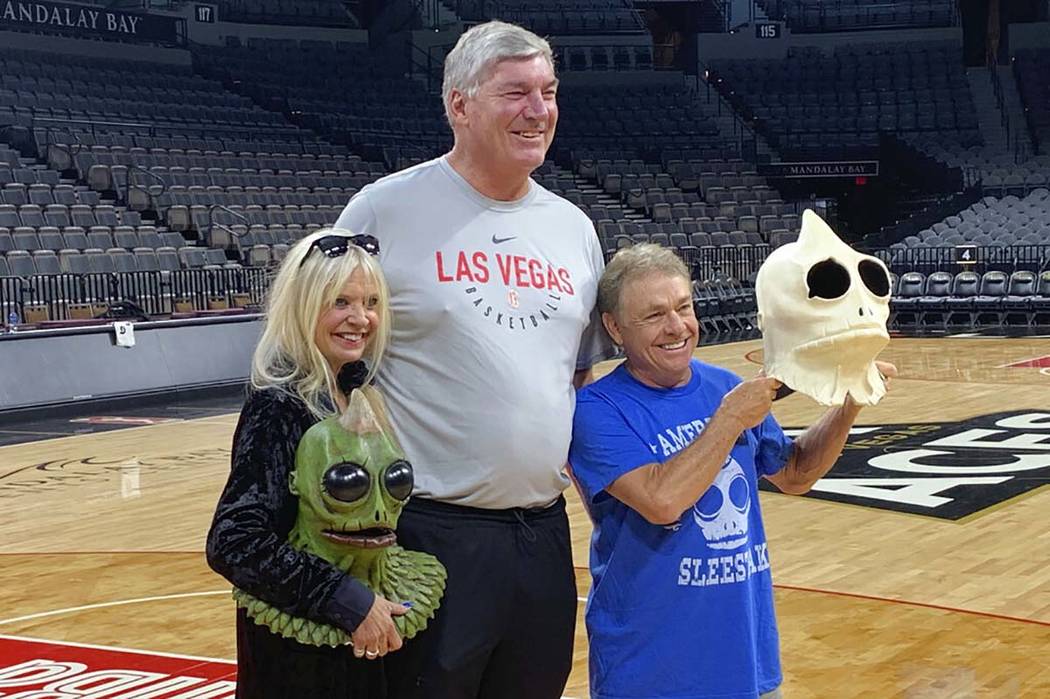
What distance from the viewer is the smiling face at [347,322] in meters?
→ 2.14

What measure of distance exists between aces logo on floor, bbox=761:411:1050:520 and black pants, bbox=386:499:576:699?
4.60 metres

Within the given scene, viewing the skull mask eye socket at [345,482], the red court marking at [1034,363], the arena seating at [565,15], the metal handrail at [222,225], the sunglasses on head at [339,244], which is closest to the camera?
the skull mask eye socket at [345,482]

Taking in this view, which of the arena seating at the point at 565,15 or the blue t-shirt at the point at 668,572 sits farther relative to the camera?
the arena seating at the point at 565,15

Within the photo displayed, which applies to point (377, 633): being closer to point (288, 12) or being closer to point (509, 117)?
point (509, 117)

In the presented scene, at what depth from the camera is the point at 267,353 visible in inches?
84.5

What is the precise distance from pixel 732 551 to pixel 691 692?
9.1 inches

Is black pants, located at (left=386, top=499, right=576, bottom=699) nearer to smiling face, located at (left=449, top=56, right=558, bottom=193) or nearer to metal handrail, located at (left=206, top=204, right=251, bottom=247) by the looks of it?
smiling face, located at (left=449, top=56, right=558, bottom=193)

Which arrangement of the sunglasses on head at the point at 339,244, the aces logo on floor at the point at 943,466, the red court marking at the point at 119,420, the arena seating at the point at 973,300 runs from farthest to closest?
the arena seating at the point at 973,300 → the red court marking at the point at 119,420 → the aces logo on floor at the point at 943,466 → the sunglasses on head at the point at 339,244

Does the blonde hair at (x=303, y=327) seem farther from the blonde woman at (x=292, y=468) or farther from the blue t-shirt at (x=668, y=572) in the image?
the blue t-shirt at (x=668, y=572)

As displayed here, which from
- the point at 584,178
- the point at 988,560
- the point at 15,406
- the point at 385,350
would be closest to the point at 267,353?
the point at 385,350

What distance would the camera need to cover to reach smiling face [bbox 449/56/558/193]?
7.67 ft

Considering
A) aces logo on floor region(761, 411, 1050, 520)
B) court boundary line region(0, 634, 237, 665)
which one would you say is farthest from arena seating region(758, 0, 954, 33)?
court boundary line region(0, 634, 237, 665)

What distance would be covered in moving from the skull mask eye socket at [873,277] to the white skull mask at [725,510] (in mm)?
370

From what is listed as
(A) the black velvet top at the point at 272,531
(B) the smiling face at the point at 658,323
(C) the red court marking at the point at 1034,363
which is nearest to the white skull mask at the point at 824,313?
(B) the smiling face at the point at 658,323
